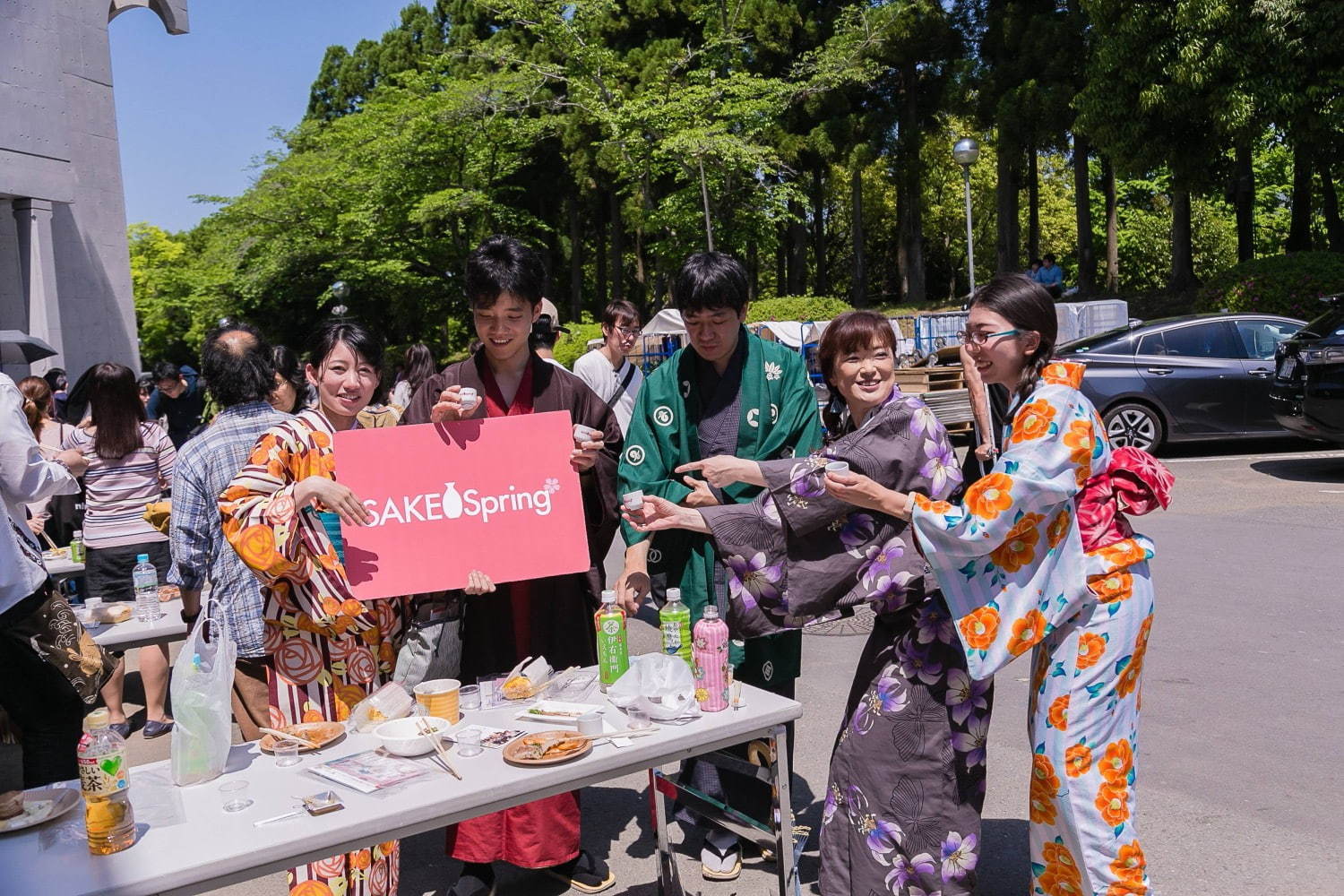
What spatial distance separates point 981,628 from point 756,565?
682mm

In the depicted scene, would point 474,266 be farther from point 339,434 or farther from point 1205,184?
point 1205,184

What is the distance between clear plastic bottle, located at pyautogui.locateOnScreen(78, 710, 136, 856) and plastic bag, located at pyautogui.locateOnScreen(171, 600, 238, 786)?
0.24m

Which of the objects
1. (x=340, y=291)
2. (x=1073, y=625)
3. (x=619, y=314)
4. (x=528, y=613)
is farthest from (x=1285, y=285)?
(x=340, y=291)

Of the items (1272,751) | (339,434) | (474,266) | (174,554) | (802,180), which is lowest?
(1272,751)

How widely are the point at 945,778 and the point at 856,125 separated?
81.6 feet

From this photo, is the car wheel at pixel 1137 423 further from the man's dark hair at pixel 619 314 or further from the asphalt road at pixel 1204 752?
the man's dark hair at pixel 619 314

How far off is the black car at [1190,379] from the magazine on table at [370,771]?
1002cm

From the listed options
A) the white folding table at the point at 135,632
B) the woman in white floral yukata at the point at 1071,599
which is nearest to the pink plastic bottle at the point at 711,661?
the woman in white floral yukata at the point at 1071,599

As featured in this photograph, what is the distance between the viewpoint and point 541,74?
26125mm

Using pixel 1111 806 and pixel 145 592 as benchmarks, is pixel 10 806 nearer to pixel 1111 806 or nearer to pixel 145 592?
pixel 1111 806

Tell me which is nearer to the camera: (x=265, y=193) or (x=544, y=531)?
(x=544, y=531)

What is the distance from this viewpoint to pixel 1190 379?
36.2 ft

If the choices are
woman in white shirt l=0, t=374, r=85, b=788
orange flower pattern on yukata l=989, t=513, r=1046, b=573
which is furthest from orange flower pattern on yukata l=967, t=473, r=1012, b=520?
woman in white shirt l=0, t=374, r=85, b=788

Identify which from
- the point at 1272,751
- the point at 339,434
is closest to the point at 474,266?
the point at 339,434
